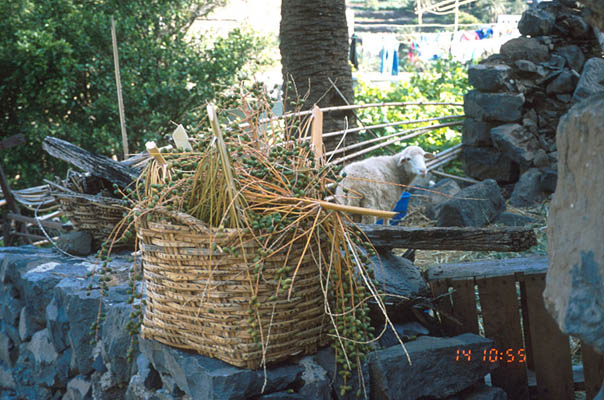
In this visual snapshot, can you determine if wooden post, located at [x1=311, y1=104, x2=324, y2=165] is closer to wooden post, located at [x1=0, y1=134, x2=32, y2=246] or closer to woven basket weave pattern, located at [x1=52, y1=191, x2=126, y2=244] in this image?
woven basket weave pattern, located at [x1=52, y1=191, x2=126, y2=244]

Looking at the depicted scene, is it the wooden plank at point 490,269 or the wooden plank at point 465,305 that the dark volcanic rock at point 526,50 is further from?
the wooden plank at point 465,305

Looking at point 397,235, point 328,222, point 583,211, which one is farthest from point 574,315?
point 397,235

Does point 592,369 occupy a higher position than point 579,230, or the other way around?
point 579,230

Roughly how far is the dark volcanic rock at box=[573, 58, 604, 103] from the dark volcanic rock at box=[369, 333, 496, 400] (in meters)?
3.49

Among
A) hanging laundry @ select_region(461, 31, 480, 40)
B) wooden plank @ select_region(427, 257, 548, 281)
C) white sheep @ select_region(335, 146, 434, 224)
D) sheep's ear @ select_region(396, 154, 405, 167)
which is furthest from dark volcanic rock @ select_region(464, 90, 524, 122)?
hanging laundry @ select_region(461, 31, 480, 40)

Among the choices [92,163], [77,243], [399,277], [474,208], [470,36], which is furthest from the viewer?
[470,36]

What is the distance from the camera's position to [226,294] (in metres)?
1.97

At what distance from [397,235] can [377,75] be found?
1592 centimetres

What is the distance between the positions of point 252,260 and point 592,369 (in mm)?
1571

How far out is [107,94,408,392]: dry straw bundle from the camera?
1937 mm

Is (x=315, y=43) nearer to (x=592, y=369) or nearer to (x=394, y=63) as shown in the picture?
(x=592, y=369)

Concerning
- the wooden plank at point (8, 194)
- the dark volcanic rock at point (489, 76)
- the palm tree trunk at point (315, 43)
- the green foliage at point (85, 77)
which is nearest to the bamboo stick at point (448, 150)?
the dark volcanic rock at point (489, 76)

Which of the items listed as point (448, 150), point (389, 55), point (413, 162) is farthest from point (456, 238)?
point (389, 55)

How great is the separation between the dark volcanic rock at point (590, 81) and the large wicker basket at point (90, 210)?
13.0 feet
